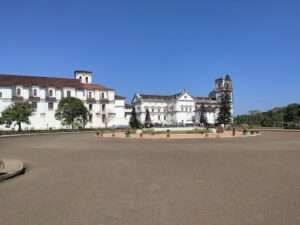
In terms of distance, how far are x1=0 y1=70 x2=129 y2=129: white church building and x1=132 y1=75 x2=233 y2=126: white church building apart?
2292cm

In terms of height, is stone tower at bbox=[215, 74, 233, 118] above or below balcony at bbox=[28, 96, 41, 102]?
above

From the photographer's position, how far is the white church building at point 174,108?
110m

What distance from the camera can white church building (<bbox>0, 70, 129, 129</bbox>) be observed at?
7250 cm

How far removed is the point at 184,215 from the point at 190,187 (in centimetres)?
242

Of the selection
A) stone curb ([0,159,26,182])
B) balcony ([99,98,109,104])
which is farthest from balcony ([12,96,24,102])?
stone curb ([0,159,26,182])

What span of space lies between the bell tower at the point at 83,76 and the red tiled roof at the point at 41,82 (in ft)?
18.6

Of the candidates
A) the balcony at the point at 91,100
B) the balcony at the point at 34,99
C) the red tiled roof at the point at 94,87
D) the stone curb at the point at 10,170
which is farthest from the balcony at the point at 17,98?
the stone curb at the point at 10,170

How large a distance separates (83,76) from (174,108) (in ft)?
120

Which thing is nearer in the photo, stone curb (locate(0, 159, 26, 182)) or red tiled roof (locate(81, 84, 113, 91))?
stone curb (locate(0, 159, 26, 182))

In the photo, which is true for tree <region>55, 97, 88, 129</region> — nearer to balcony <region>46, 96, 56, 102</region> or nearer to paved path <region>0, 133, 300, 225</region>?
balcony <region>46, 96, 56, 102</region>

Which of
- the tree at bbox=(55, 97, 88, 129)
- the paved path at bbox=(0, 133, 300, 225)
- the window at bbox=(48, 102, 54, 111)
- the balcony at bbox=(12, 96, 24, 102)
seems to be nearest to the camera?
the paved path at bbox=(0, 133, 300, 225)

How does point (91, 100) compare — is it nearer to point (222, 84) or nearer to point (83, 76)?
point (83, 76)

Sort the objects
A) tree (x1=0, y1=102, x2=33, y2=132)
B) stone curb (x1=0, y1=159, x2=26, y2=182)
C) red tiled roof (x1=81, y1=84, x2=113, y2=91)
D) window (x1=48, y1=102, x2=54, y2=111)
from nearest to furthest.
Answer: stone curb (x1=0, y1=159, x2=26, y2=182) < tree (x1=0, y1=102, x2=33, y2=132) < window (x1=48, y1=102, x2=54, y2=111) < red tiled roof (x1=81, y1=84, x2=113, y2=91)

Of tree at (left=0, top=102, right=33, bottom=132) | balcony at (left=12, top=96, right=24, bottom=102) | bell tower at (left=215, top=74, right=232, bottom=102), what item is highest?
bell tower at (left=215, top=74, right=232, bottom=102)
